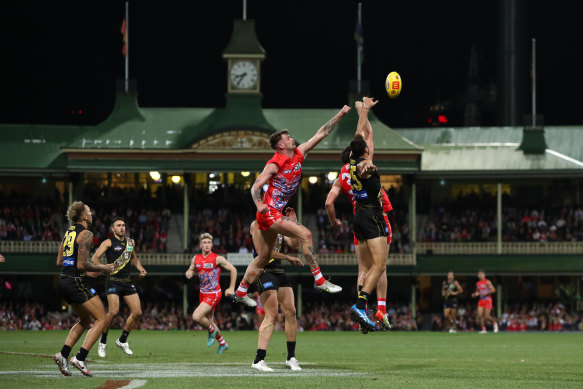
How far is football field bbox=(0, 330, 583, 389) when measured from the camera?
13683 millimetres

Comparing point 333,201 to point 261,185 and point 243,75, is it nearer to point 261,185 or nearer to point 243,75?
point 261,185

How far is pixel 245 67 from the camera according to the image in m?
50.2

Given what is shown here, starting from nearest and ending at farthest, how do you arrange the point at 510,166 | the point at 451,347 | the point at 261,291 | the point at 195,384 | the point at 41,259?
the point at 195,384 → the point at 261,291 → the point at 451,347 → the point at 41,259 → the point at 510,166

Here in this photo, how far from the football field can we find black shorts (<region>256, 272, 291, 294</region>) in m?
1.24

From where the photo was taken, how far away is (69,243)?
15109 mm

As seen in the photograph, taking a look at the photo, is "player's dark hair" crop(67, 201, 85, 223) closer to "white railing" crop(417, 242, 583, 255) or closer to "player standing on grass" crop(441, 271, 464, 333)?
"player standing on grass" crop(441, 271, 464, 333)

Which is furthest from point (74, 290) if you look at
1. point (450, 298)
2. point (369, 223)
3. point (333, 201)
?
point (450, 298)

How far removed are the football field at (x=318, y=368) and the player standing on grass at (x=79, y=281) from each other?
0.31 m

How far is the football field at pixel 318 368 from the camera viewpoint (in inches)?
Result: 539

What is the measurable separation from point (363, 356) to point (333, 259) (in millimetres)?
25381

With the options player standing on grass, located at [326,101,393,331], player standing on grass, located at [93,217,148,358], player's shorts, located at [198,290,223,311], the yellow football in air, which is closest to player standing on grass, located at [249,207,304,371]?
player standing on grass, located at [326,101,393,331]

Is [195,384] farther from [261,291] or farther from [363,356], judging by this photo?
[363,356]

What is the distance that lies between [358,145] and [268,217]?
165 cm

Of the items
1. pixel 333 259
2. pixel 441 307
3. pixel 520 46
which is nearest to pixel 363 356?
pixel 333 259
